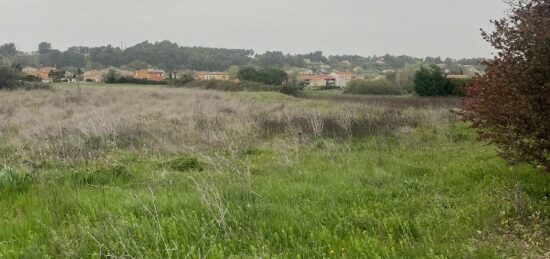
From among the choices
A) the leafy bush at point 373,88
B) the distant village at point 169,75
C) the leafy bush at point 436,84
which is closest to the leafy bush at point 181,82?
the distant village at point 169,75

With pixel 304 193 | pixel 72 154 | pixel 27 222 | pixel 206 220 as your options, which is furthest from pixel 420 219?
pixel 72 154

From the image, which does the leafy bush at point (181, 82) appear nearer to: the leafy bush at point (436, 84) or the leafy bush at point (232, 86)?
the leafy bush at point (232, 86)

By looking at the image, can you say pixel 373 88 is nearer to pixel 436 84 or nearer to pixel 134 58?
pixel 436 84

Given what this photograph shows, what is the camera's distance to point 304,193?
6133 mm

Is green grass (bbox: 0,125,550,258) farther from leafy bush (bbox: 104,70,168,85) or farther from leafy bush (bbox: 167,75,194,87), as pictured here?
leafy bush (bbox: 104,70,168,85)

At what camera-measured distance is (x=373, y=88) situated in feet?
178

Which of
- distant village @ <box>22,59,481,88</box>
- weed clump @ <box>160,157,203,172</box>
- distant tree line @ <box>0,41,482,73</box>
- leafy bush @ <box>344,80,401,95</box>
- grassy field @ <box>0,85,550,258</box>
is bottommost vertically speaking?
weed clump @ <box>160,157,203,172</box>

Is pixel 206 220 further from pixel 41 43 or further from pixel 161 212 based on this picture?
pixel 41 43

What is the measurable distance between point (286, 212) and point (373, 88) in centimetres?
5108

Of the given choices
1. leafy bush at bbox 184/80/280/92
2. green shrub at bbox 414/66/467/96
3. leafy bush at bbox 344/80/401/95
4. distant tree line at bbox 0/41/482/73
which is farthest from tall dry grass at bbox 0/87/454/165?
distant tree line at bbox 0/41/482/73

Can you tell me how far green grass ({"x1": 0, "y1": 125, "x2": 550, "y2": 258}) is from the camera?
13.6 ft

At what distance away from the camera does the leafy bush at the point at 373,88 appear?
5384 cm

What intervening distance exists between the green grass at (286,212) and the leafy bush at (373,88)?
46484 millimetres

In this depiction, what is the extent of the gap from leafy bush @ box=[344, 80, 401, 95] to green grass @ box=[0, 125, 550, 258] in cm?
4648
